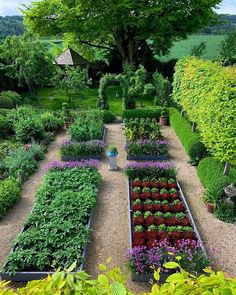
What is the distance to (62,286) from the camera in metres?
2.35

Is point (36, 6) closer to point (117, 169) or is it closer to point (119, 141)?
point (119, 141)

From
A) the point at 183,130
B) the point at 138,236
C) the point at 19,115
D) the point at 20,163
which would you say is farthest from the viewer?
the point at 19,115

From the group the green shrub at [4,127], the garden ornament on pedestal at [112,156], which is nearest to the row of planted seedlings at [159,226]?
the garden ornament on pedestal at [112,156]

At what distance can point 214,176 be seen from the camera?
476 inches

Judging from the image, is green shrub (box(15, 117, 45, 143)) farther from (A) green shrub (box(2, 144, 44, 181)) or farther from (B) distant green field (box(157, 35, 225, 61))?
(B) distant green field (box(157, 35, 225, 61))

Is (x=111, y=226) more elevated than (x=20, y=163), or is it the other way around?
(x=20, y=163)

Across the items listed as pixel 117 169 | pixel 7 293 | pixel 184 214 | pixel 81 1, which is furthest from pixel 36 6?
pixel 7 293

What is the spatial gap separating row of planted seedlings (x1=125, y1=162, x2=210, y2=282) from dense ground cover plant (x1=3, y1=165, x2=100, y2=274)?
1420mm

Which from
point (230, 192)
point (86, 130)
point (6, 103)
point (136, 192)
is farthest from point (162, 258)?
point (6, 103)

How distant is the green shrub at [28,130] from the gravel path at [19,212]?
6.57ft

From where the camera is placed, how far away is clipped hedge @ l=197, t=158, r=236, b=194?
11.5m

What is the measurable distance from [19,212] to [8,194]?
2.50ft

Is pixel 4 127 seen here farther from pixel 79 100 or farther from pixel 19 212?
pixel 79 100

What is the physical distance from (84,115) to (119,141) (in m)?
2.94
